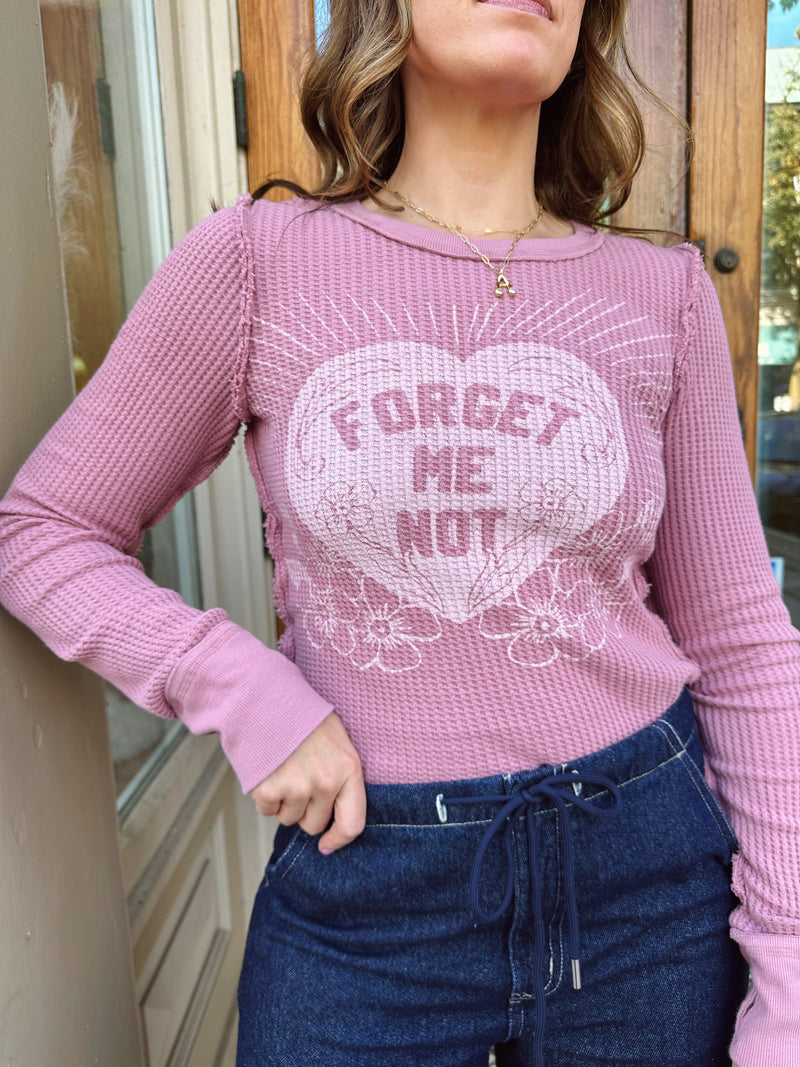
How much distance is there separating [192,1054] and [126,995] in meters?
0.53

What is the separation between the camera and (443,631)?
0.70m

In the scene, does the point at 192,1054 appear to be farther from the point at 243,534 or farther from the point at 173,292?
the point at 173,292

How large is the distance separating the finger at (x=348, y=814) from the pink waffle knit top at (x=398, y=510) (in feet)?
0.13

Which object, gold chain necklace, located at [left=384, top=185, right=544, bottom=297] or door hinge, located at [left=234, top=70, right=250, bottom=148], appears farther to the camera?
door hinge, located at [left=234, top=70, right=250, bottom=148]

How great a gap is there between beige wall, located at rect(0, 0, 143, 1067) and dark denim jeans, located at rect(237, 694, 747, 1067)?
165 millimetres

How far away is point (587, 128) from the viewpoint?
38.1 inches

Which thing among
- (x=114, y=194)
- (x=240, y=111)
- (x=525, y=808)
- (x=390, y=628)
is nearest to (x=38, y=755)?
(x=390, y=628)

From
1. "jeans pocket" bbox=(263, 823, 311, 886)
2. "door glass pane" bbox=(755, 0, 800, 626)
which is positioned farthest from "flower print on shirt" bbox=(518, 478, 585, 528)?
"door glass pane" bbox=(755, 0, 800, 626)

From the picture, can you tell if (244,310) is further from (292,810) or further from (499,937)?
(499,937)

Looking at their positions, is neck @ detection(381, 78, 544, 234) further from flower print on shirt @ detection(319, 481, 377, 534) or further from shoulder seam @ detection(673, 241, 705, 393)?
flower print on shirt @ detection(319, 481, 377, 534)

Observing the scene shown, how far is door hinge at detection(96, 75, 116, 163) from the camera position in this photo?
1.20 m

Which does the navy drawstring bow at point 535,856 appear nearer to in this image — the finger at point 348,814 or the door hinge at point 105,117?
the finger at point 348,814

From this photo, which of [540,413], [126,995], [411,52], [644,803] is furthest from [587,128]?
[126,995]

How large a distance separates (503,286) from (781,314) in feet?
3.44
